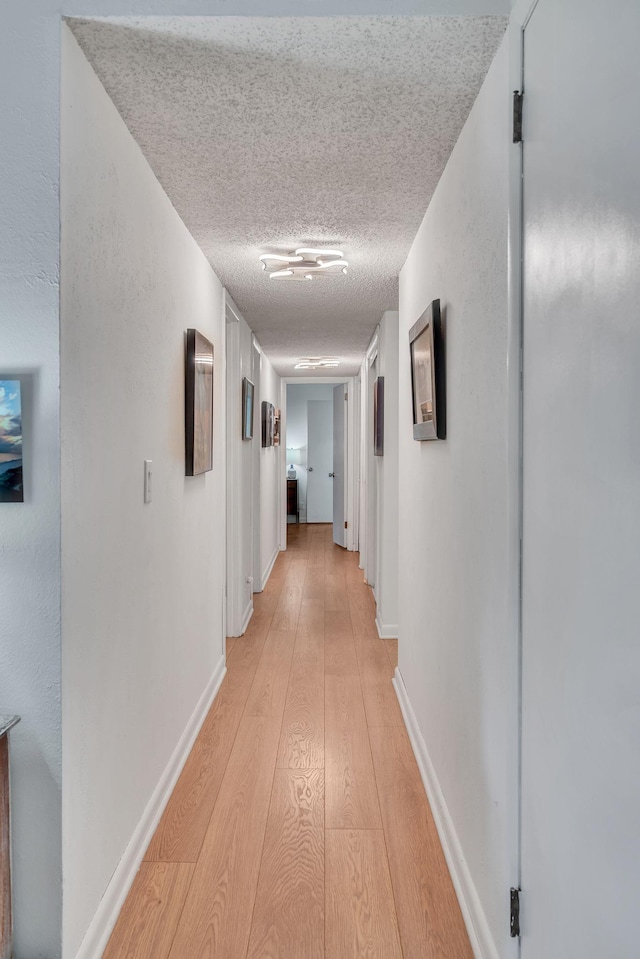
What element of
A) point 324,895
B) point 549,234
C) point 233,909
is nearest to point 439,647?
point 324,895

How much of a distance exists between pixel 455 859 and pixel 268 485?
5110mm

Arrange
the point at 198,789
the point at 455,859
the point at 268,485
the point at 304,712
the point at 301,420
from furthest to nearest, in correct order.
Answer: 1. the point at 301,420
2. the point at 268,485
3. the point at 304,712
4. the point at 198,789
5. the point at 455,859

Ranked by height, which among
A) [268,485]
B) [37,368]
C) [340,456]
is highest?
[37,368]

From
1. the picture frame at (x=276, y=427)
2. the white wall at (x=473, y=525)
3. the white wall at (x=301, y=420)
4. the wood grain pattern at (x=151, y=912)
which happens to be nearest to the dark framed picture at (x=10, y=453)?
the white wall at (x=473, y=525)

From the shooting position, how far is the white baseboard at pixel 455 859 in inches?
62.3

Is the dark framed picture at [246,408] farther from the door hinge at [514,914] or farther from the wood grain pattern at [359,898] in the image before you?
the door hinge at [514,914]

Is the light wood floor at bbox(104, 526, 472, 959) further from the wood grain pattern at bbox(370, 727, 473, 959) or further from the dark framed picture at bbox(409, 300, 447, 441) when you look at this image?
the dark framed picture at bbox(409, 300, 447, 441)

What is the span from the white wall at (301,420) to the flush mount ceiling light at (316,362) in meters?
3.16

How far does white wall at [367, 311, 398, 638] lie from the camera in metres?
4.38

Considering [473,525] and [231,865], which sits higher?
[473,525]

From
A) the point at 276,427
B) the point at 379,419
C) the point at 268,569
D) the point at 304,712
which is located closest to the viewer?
the point at 304,712

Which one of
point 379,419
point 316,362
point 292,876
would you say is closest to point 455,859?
point 292,876

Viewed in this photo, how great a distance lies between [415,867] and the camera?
2.00 m

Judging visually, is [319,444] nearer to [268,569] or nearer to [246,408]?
[268,569]
